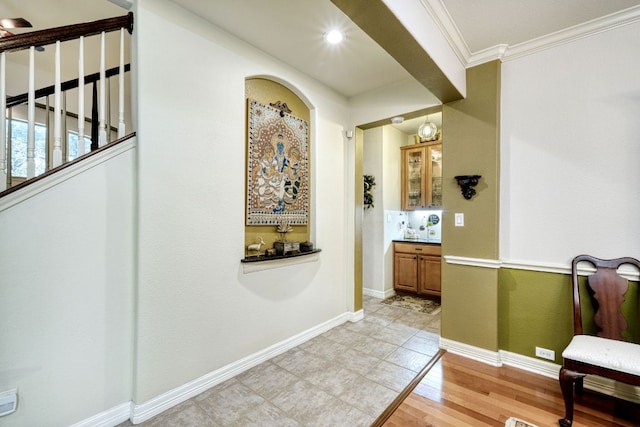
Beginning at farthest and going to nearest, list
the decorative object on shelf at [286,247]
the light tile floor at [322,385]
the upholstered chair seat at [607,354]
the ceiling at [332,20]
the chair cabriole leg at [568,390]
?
the decorative object on shelf at [286,247]
the ceiling at [332,20]
the light tile floor at [322,385]
the chair cabriole leg at [568,390]
the upholstered chair seat at [607,354]

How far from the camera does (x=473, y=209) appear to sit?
2.55 m

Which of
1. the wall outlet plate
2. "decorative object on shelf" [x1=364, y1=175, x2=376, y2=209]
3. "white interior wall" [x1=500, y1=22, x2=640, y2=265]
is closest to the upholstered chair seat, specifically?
the wall outlet plate

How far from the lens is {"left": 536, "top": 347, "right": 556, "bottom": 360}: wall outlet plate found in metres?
2.24

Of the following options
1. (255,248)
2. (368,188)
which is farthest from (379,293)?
(255,248)

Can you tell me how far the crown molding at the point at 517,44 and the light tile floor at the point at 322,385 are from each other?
2.72m

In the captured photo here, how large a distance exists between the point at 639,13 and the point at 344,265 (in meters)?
3.20

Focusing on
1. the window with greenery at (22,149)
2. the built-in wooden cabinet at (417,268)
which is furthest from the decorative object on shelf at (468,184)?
the window with greenery at (22,149)

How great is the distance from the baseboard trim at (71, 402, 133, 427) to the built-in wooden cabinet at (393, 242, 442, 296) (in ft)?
12.3

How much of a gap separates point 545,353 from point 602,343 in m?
0.60

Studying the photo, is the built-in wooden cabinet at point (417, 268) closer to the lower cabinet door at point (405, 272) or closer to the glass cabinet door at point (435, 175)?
the lower cabinet door at point (405, 272)

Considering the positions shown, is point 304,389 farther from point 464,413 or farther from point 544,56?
point 544,56

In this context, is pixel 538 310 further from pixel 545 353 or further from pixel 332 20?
pixel 332 20

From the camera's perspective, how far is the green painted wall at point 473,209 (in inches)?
96.3

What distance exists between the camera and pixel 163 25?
1.87m
